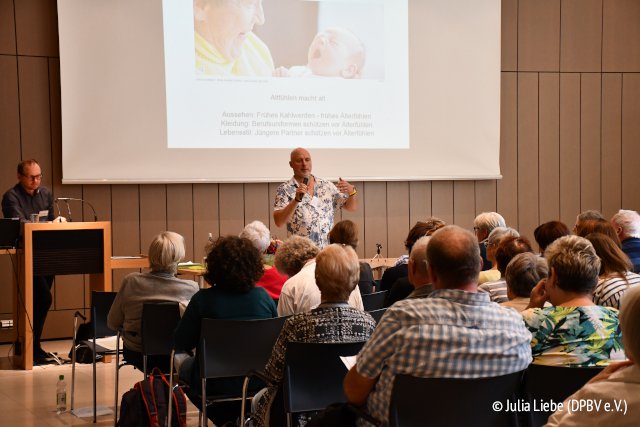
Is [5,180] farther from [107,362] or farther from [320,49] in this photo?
[320,49]

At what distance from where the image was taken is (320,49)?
7.66 metres

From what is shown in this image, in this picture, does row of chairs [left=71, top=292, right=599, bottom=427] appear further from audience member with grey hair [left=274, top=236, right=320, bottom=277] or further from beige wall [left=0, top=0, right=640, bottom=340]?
beige wall [left=0, top=0, right=640, bottom=340]

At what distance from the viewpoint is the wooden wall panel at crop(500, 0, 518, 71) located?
838cm

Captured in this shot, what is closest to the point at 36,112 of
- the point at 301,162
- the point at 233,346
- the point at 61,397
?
the point at 301,162

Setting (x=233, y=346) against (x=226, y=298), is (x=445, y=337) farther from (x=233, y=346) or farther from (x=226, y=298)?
(x=226, y=298)

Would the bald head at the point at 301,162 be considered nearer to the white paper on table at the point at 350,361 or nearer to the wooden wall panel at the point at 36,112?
the wooden wall panel at the point at 36,112

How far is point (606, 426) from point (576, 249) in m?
1.12

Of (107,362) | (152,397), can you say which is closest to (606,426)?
(152,397)

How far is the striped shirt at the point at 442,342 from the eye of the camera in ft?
7.54

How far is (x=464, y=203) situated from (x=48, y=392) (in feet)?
15.3

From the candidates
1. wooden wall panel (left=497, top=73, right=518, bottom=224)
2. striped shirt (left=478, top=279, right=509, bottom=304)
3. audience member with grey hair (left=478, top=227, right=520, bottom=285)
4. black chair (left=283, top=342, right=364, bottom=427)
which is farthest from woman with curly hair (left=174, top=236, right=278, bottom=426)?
wooden wall panel (left=497, top=73, right=518, bottom=224)

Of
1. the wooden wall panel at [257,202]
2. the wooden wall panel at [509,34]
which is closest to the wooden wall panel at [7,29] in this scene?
the wooden wall panel at [257,202]

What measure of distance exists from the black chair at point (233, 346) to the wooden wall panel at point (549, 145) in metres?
5.82

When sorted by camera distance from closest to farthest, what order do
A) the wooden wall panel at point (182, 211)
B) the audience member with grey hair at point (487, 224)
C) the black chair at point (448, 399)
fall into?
the black chair at point (448, 399) < the audience member with grey hair at point (487, 224) < the wooden wall panel at point (182, 211)
